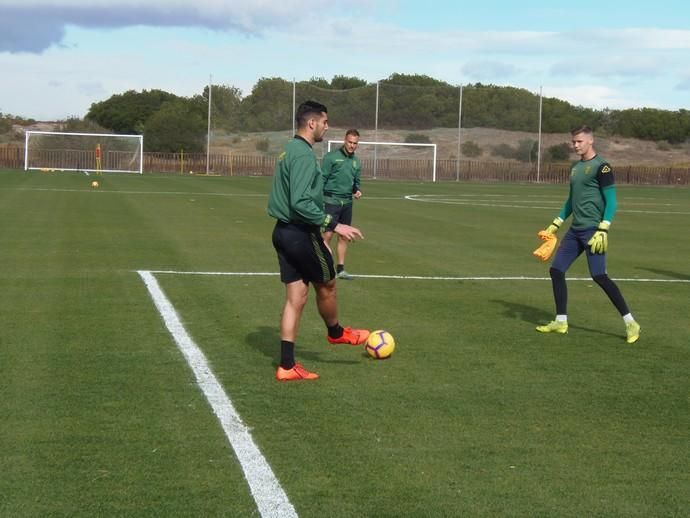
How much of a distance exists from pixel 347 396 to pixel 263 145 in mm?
57452

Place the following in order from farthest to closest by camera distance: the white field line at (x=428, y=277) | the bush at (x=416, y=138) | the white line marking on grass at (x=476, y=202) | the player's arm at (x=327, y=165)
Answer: the bush at (x=416, y=138)
the white line marking on grass at (x=476, y=202)
the player's arm at (x=327, y=165)
the white field line at (x=428, y=277)

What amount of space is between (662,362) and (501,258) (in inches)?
329

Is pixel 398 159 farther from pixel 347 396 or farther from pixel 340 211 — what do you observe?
pixel 347 396

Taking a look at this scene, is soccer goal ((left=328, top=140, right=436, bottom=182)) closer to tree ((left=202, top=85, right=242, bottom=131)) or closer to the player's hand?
tree ((left=202, top=85, right=242, bottom=131))

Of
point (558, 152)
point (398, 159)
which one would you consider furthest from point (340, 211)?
point (558, 152)

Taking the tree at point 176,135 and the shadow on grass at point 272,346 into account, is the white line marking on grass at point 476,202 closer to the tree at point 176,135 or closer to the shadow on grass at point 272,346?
the shadow on grass at point 272,346

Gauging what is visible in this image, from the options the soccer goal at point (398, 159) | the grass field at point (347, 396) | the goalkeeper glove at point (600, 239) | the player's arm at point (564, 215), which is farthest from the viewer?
the soccer goal at point (398, 159)

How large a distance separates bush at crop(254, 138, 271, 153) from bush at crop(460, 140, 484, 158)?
39.0ft

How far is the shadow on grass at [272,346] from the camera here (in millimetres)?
8731

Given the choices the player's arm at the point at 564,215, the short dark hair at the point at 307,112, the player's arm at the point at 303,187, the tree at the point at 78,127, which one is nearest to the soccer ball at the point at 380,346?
the player's arm at the point at 303,187

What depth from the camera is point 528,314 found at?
11.4 meters

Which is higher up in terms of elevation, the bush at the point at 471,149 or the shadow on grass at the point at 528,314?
the bush at the point at 471,149

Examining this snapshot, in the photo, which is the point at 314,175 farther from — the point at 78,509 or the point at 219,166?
the point at 219,166

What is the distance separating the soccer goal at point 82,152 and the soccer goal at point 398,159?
42.0ft
